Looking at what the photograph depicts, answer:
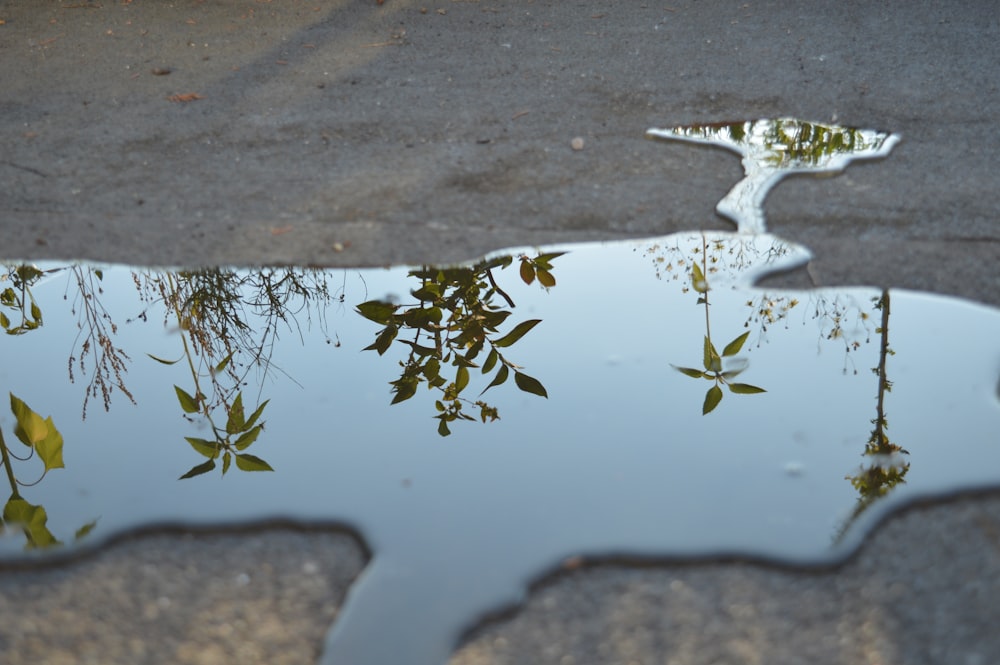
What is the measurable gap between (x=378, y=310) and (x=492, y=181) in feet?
3.02

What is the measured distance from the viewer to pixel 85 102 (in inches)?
178

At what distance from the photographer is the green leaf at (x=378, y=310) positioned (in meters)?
2.85

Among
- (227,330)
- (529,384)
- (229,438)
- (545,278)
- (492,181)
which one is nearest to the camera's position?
(229,438)

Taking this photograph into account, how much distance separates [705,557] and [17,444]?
166 cm

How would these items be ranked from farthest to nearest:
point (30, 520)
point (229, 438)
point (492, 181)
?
point (492, 181) < point (229, 438) < point (30, 520)

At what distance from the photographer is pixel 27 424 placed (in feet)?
8.14

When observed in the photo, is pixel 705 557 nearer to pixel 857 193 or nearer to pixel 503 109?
pixel 857 193

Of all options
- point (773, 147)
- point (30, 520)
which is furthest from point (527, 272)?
point (30, 520)

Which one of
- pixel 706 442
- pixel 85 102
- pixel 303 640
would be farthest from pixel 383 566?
pixel 85 102

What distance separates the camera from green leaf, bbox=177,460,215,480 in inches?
90.2

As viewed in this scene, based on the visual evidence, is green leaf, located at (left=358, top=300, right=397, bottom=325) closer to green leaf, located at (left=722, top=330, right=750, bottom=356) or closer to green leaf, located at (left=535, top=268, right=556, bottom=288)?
green leaf, located at (left=535, top=268, right=556, bottom=288)

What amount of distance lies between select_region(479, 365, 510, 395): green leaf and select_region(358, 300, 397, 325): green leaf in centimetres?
42

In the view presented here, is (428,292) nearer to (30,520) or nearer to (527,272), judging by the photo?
(527,272)

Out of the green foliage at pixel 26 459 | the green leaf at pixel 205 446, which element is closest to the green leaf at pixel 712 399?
the green leaf at pixel 205 446
